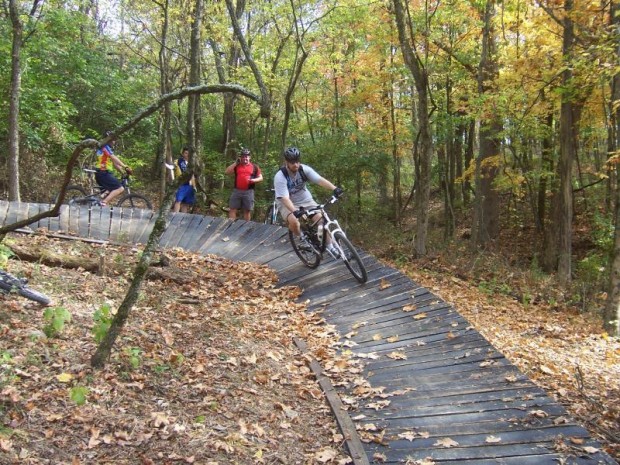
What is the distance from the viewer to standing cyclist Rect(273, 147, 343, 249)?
7.20 m

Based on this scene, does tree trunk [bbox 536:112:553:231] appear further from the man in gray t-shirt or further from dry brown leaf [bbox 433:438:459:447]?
dry brown leaf [bbox 433:438:459:447]

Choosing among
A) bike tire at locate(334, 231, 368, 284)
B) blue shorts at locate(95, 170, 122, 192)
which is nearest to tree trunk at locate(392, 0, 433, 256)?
bike tire at locate(334, 231, 368, 284)

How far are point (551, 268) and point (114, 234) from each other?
452 inches

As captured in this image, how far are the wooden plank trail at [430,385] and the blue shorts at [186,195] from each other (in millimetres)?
4770

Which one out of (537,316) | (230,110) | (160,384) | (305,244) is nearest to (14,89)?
(305,244)

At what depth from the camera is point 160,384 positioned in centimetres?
427

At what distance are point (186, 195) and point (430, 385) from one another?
28.9 ft

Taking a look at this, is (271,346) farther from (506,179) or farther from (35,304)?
(506,179)

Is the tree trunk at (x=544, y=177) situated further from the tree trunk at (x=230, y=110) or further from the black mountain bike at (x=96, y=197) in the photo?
the black mountain bike at (x=96, y=197)

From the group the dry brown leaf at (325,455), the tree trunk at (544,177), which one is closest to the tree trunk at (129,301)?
the dry brown leaf at (325,455)

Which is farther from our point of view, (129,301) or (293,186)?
(293,186)

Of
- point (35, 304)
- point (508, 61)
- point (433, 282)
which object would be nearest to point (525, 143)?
point (508, 61)

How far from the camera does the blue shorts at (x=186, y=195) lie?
11875 millimetres

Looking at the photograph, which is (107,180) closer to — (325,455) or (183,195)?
(183,195)
